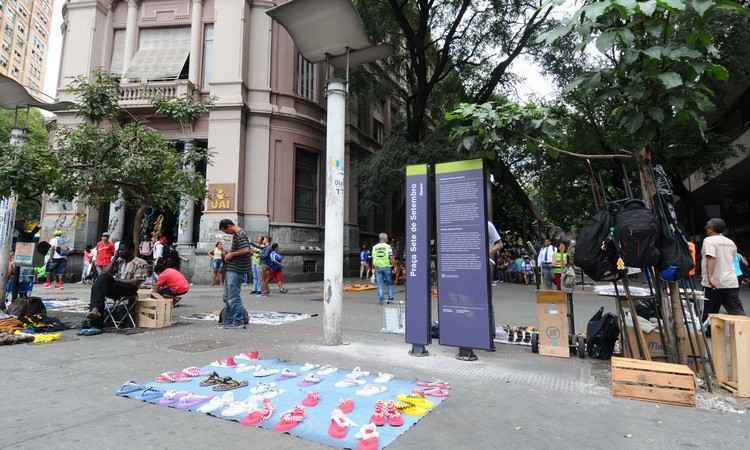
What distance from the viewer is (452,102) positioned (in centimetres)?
2288

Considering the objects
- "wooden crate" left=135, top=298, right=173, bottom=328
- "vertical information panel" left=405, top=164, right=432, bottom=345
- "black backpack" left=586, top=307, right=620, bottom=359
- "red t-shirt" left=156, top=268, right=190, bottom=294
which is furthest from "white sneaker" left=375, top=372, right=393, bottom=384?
"red t-shirt" left=156, top=268, right=190, bottom=294

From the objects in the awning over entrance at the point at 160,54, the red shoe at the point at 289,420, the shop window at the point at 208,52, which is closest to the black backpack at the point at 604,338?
the red shoe at the point at 289,420

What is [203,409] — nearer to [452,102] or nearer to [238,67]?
[238,67]

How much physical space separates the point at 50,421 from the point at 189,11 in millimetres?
21085

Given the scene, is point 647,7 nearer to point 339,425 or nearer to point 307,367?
point 339,425

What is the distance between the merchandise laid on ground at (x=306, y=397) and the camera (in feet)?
11.2

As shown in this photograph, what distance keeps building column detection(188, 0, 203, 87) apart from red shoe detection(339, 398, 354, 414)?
745 inches

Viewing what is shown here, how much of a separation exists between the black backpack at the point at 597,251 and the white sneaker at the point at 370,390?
271 centimetres

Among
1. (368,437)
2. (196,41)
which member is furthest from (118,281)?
(196,41)

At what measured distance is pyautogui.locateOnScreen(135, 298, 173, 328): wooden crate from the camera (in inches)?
317

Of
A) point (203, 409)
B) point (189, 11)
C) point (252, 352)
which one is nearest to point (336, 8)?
point (252, 352)

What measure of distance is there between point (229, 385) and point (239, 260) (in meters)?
4.03

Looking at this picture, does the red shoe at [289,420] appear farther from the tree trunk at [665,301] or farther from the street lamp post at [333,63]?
the tree trunk at [665,301]

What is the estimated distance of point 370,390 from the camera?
14.2ft
